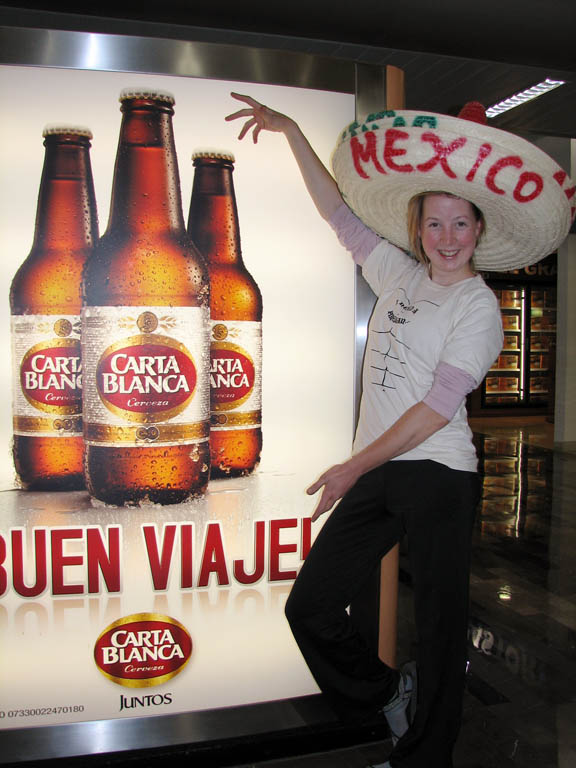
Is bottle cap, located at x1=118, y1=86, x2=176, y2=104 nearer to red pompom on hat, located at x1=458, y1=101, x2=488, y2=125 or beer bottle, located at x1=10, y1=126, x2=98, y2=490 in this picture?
beer bottle, located at x1=10, y1=126, x2=98, y2=490

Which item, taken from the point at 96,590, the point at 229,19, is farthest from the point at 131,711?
the point at 229,19

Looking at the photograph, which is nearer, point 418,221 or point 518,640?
point 418,221

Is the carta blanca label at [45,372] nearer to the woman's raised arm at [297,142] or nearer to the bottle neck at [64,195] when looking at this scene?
the bottle neck at [64,195]

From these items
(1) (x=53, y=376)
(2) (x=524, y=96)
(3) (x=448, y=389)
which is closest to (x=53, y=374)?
(1) (x=53, y=376)

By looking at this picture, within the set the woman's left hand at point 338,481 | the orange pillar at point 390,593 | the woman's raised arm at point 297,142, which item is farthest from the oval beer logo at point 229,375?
the orange pillar at point 390,593

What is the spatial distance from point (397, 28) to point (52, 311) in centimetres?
332

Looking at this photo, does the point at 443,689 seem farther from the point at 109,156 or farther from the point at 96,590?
the point at 109,156

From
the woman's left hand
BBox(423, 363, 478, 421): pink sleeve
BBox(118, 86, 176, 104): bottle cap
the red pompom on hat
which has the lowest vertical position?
the woman's left hand

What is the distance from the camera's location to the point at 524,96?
553cm

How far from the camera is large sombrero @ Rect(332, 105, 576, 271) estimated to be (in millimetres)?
1314

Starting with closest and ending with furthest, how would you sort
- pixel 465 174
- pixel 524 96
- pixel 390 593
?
1. pixel 465 174
2. pixel 390 593
3. pixel 524 96

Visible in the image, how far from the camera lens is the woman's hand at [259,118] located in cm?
158

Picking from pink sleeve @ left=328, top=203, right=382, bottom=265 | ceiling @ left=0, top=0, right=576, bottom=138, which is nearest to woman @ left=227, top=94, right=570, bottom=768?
pink sleeve @ left=328, top=203, right=382, bottom=265

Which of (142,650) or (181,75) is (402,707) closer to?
(142,650)
